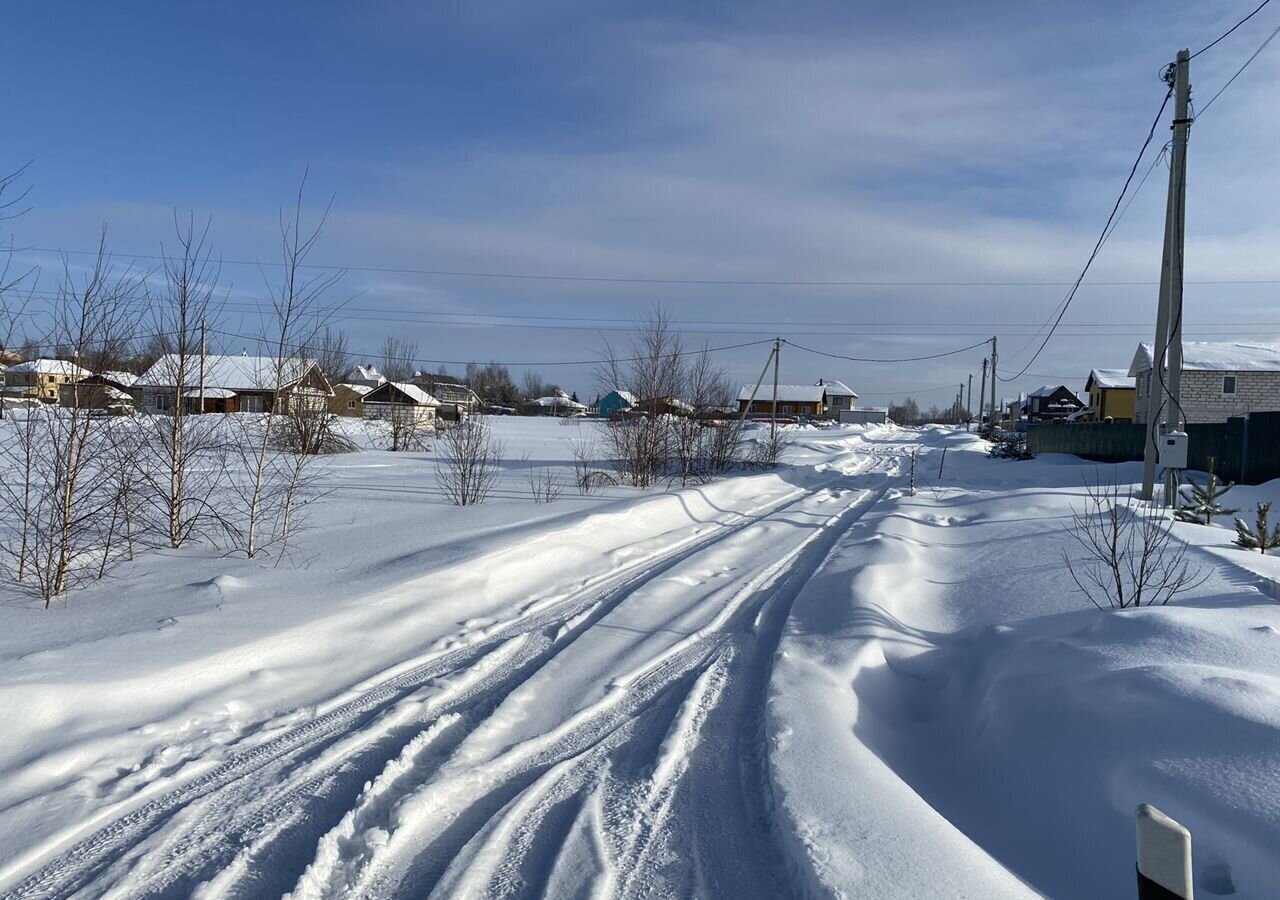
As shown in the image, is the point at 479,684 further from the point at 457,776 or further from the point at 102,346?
the point at 102,346

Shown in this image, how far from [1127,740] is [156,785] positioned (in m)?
5.14

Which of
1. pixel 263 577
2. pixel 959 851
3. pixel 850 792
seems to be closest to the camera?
pixel 959 851

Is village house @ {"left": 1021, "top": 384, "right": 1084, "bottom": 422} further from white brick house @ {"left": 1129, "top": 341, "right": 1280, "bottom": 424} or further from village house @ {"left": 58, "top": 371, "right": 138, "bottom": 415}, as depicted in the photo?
village house @ {"left": 58, "top": 371, "right": 138, "bottom": 415}

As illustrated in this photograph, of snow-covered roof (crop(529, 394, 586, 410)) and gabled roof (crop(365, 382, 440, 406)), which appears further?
snow-covered roof (crop(529, 394, 586, 410))

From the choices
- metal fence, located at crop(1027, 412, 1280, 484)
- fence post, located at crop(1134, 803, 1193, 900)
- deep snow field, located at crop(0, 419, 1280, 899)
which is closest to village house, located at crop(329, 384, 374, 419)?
deep snow field, located at crop(0, 419, 1280, 899)

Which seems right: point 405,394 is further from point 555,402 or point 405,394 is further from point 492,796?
point 492,796

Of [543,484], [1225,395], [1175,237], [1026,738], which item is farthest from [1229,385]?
[1026,738]

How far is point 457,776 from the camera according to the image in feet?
14.9

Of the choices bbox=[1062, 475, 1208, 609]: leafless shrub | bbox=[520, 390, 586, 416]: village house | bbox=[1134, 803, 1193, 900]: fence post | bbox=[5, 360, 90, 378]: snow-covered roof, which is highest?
bbox=[5, 360, 90, 378]: snow-covered roof

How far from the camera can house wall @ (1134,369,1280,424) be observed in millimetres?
37025

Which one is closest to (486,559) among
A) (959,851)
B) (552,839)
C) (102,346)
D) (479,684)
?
(479,684)

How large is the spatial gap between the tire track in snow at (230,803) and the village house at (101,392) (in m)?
3.94

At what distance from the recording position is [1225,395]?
123 feet

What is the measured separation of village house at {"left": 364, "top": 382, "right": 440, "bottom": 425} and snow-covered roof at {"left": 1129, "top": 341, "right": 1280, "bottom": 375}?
33192mm
